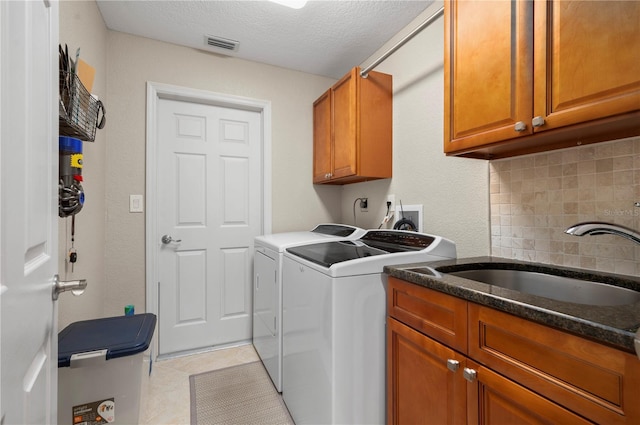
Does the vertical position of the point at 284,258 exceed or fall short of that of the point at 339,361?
it exceeds it

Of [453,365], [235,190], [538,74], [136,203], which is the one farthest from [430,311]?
[136,203]

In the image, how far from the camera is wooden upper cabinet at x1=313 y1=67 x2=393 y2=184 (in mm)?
2094

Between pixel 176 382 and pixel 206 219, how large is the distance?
1.18 metres

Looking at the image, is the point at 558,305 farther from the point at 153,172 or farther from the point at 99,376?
the point at 153,172

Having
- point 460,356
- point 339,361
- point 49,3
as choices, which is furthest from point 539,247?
point 49,3

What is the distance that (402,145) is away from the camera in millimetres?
2094

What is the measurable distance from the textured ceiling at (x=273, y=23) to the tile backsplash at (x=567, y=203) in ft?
4.15

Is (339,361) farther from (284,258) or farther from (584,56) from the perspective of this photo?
(584,56)

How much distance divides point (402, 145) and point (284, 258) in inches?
45.2

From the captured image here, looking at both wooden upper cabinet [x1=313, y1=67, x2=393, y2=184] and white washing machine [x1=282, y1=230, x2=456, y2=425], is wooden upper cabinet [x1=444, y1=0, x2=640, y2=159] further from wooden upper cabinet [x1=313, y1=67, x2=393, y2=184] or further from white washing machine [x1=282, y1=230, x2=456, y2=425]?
wooden upper cabinet [x1=313, y1=67, x2=393, y2=184]

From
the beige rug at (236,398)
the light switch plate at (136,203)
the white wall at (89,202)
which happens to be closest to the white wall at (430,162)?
the beige rug at (236,398)

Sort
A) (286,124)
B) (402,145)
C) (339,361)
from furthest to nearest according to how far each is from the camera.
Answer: (286,124) → (402,145) → (339,361)

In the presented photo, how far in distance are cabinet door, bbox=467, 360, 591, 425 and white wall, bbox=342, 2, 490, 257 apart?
81cm

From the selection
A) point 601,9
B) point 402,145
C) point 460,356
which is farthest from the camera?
point 402,145
